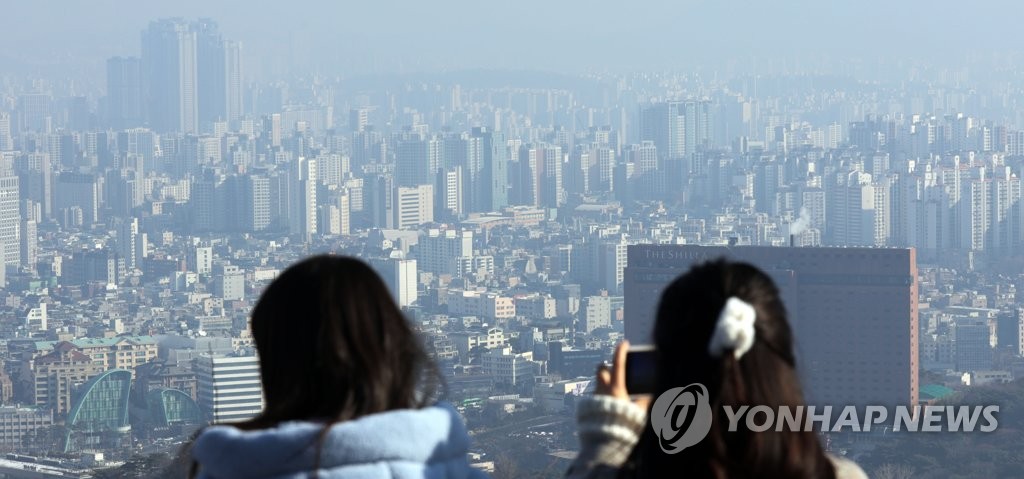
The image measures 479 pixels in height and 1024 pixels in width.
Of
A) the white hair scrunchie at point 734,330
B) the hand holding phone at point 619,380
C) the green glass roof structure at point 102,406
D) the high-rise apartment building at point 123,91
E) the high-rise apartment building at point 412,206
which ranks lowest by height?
the green glass roof structure at point 102,406

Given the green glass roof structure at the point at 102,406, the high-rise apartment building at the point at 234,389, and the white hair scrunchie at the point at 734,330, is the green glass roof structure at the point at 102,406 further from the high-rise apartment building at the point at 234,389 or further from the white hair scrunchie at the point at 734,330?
the white hair scrunchie at the point at 734,330

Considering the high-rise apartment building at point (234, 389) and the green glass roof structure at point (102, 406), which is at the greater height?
the high-rise apartment building at point (234, 389)

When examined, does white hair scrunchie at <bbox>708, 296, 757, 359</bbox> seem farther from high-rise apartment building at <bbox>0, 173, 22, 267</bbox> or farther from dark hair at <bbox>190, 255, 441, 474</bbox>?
high-rise apartment building at <bbox>0, 173, 22, 267</bbox>

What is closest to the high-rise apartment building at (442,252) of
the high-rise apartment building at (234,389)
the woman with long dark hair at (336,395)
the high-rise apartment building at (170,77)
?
the high-rise apartment building at (170,77)

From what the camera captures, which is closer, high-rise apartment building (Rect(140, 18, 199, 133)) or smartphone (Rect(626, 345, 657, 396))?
smartphone (Rect(626, 345, 657, 396))

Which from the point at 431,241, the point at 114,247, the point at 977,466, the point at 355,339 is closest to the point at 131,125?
the point at 114,247

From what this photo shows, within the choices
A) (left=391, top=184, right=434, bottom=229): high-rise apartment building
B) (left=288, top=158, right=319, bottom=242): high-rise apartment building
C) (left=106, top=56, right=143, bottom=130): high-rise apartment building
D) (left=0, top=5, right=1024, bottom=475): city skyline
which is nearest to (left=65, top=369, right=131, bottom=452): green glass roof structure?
(left=0, top=5, right=1024, bottom=475): city skyline
